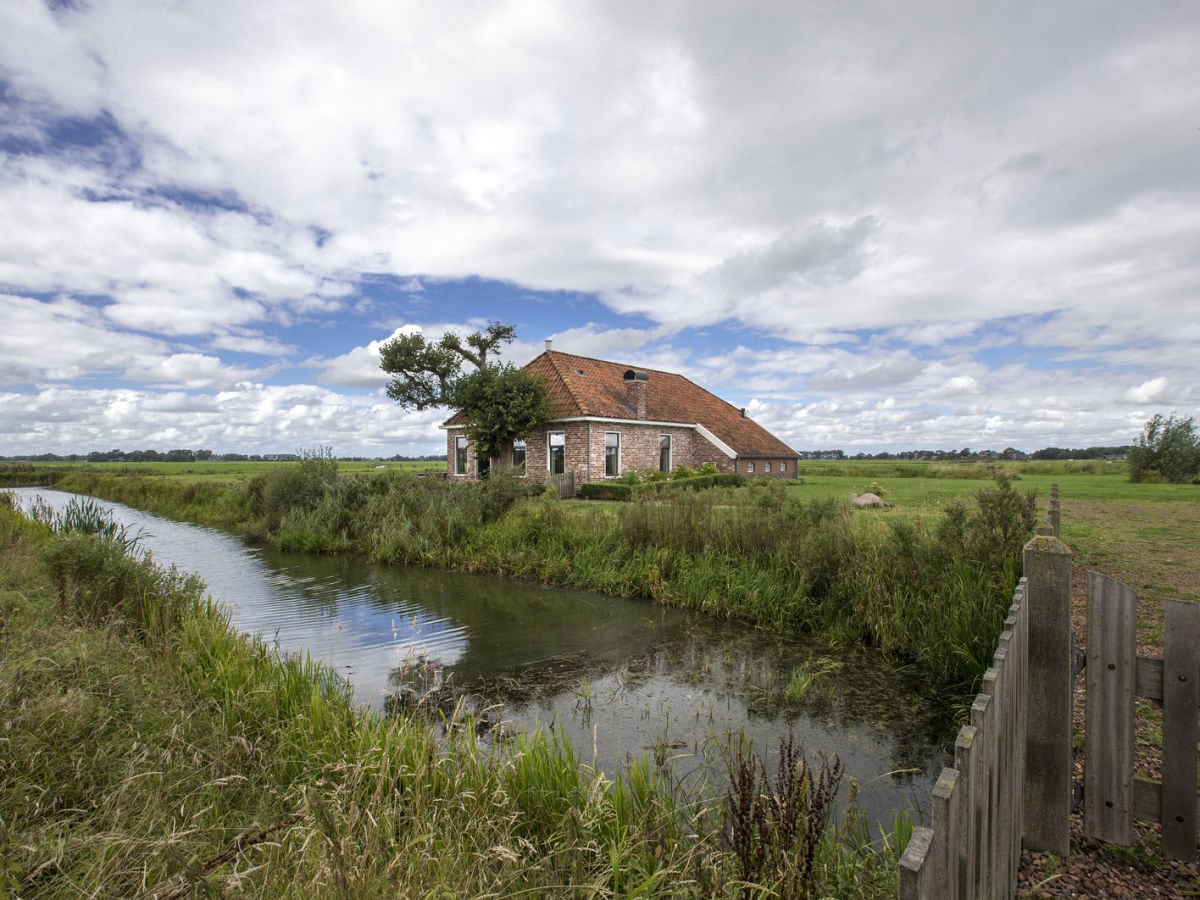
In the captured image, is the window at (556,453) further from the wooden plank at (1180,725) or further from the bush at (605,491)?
the wooden plank at (1180,725)

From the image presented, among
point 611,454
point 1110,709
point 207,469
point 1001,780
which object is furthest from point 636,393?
point 207,469

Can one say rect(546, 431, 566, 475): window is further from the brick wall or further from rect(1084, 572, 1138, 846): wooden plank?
rect(1084, 572, 1138, 846): wooden plank

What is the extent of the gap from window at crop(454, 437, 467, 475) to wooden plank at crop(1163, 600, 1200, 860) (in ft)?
85.5

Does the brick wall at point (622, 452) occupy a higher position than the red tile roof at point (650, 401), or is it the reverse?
the red tile roof at point (650, 401)

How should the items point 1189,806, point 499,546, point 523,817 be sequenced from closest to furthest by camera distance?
point 1189,806
point 523,817
point 499,546

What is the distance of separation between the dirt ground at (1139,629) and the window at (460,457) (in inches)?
828

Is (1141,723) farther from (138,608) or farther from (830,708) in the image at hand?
(138,608)

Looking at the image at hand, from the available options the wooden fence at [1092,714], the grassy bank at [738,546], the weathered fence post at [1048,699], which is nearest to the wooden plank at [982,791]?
the wooden fence at [1092,714]

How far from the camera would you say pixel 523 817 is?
3.34m

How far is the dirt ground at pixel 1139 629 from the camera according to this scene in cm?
269

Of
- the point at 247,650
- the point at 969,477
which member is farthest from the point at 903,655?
the point at 969,477

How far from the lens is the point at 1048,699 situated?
2980 millimetres

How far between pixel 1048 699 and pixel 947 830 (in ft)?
6.77

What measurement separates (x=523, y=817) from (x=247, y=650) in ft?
11.3
